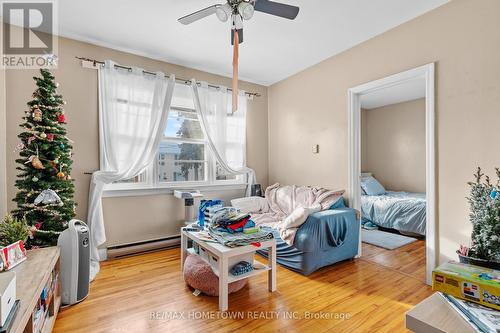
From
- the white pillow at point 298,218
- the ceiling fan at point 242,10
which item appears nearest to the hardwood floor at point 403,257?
the white pillow at point 298,218

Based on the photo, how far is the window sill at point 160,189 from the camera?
299 centimetres

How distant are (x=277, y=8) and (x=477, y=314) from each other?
2.06 metres

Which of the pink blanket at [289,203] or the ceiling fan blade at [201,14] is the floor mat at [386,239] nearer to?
the pink blanket at [289,203]

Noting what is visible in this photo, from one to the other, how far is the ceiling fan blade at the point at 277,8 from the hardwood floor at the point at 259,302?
232 centimetres

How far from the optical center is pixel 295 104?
152 inches

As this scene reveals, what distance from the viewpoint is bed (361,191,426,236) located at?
3740mm

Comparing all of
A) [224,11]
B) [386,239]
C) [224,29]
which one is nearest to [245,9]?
[224,11]

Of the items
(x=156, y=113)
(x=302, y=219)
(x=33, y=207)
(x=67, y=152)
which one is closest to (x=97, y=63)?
(x=156, y=113)

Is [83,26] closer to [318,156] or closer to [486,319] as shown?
[318,156]

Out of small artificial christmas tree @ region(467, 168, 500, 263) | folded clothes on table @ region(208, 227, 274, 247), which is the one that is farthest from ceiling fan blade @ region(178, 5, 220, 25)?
small artificial christmas tree @ region(467, 168, 500, 263)

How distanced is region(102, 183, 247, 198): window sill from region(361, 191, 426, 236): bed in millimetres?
2295

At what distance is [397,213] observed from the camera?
3.93 m

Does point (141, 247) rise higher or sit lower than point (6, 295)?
lower

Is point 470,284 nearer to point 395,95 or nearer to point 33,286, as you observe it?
point 33,286
